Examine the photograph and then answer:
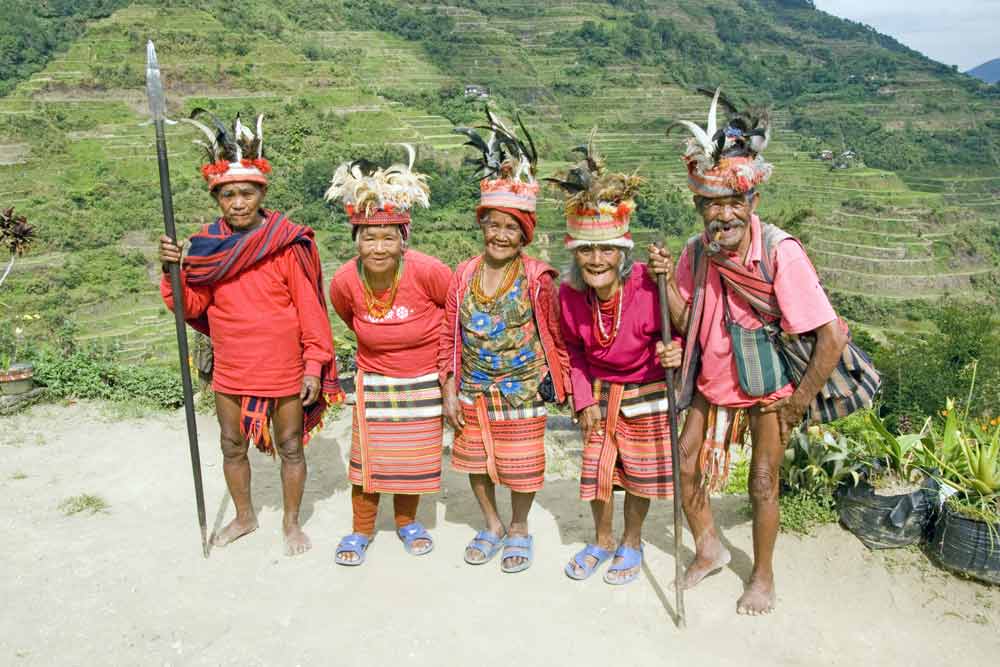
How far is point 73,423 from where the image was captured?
5684 millimetres

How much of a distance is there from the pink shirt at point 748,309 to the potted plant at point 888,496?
38.4 inches

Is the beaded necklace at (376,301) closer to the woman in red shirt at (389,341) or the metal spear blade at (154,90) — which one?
the woman in red shirt at (389,341)

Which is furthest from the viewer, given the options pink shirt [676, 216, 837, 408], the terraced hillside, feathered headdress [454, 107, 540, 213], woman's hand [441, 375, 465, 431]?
the terraced hillside

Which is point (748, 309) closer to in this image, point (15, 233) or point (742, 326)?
point (742, 326)

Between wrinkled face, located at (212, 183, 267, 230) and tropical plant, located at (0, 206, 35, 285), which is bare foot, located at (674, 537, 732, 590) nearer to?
wrinkled face, located at (212, 183, 267, 230)

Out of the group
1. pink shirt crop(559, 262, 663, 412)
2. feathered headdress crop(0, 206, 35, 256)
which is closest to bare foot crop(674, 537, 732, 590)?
pink shirt crop(559, 262, 663, 412)

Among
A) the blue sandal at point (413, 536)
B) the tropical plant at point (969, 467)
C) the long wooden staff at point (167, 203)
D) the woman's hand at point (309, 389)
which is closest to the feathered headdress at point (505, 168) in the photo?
the woman's hand at point (309, 389)

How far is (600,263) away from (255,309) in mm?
1581

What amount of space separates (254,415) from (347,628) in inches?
42.0

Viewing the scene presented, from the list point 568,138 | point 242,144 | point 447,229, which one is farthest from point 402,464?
point 568,138

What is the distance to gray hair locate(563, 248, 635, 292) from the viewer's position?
3.17 meters

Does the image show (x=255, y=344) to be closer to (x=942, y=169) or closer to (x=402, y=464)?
(x=402, y=464)

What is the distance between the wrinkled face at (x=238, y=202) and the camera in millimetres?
3443

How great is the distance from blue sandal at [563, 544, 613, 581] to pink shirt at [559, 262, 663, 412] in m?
0.71
